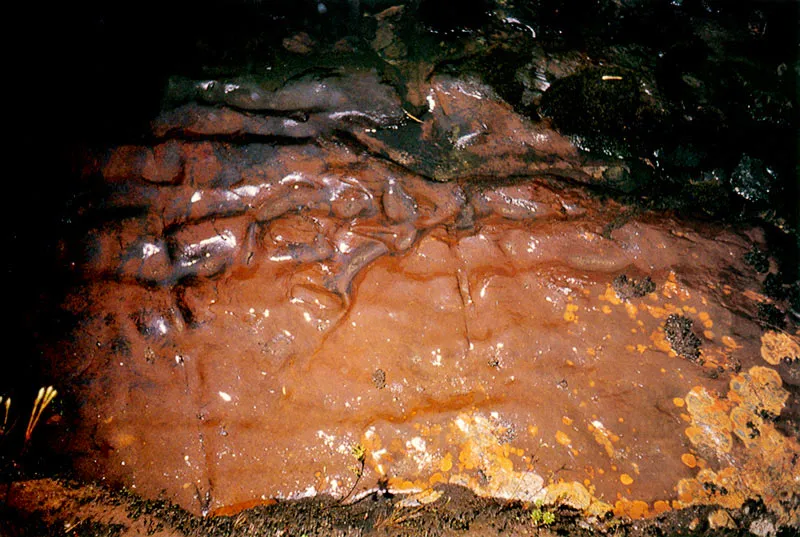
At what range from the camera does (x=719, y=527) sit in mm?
2115

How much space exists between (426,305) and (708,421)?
1748 millimetres

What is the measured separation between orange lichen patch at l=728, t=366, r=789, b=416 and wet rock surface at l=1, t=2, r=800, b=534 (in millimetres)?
12

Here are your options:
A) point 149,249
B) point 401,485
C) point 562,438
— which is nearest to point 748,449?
point 562,438

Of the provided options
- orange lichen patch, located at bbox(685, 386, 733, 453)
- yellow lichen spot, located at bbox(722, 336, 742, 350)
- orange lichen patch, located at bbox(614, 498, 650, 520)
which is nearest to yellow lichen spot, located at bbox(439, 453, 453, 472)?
orange lichen patch, located at bbox(614, 498, 650, 520)

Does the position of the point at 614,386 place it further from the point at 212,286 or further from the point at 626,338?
the point at 212,286

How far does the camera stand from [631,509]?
2.13m

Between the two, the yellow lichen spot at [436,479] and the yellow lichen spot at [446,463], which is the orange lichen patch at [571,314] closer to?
the yellow lichen spot at [446,463]

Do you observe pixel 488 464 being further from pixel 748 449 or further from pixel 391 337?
pixel 748 449

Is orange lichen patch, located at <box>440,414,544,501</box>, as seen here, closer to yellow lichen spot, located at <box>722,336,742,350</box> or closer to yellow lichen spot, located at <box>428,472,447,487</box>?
yellow lichen spot, located at <box>428,472,447,487</box>

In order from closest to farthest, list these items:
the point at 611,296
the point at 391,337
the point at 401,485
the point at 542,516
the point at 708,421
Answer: the point at 542,516 < the point at 401,485 < the point at 708,421 < the point at 391,337 < the point at 611,296

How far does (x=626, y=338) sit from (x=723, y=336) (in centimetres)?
64

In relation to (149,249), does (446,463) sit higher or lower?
lower

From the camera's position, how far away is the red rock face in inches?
87.9

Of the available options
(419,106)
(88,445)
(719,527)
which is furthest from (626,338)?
(88,445)
